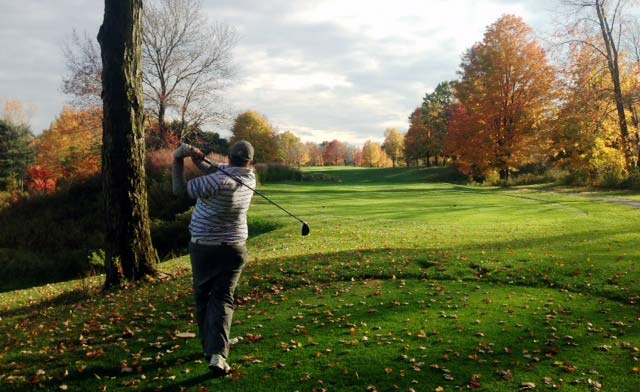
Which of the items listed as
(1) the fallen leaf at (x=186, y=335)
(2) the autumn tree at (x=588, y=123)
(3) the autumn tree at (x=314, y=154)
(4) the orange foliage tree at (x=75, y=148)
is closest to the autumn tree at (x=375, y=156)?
(3) the autumn tree at (x=314, y=154)

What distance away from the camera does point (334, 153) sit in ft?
553

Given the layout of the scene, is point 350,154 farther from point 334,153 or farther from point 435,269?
point 435,269

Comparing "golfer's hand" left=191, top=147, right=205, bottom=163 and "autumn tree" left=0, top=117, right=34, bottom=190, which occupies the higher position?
"autumn tree" left=0, top=117, right=34, bottom=190

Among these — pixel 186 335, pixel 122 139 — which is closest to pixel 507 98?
pixel 122 139

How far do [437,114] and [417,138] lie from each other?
4.90 meters

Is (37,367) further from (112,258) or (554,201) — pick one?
(554,201)

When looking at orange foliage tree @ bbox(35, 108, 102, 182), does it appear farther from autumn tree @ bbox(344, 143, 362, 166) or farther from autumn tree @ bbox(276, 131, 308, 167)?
autumn tree @ bbox(344, 143, 362, 166)

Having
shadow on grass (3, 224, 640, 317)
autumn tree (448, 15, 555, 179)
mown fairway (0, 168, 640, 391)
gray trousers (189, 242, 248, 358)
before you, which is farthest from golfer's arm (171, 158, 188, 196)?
autumn tree (448, 15, 555, 179)

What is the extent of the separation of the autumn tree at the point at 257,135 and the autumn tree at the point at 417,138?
69.3 feet

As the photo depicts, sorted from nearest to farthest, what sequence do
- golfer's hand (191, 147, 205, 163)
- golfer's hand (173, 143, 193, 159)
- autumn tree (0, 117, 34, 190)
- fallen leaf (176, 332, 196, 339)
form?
golfer's hand (173, 143, 193, 159) → golfer's hand (191, 147, 205, 163) → fallen leaf (176, 332, 196, 339) → autumn tree (0, 117, 34, 190)

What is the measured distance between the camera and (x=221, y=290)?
514 cm

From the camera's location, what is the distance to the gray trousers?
5039 millimetres

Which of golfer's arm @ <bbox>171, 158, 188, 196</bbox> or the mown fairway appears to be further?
golfer's arm @ <bbox>171, 158, 188, 196</bbox>

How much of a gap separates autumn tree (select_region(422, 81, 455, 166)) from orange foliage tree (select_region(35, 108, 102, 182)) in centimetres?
4229
